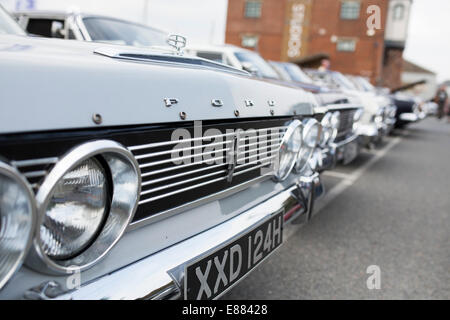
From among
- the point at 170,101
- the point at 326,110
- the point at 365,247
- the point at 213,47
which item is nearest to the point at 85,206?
the point at 170,101

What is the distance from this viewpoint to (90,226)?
41.4 inches

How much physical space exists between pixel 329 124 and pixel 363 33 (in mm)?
23417

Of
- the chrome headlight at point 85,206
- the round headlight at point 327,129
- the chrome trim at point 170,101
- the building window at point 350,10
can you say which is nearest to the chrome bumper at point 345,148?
the round headlight at point 327,129

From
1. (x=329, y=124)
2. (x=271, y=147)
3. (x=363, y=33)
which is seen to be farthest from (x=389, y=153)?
(x=363, y=33)

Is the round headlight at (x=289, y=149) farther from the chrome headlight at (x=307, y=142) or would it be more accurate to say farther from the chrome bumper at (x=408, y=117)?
the chrome bumper at (x=408, y=117)

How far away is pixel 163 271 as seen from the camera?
1194 mm

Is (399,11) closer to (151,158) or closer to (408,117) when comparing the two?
(408,117)

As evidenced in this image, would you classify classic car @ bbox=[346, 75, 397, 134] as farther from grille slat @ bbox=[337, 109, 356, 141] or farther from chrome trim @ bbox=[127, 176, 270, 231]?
chrome trim @ bbox=[127, 176, 270, 231]

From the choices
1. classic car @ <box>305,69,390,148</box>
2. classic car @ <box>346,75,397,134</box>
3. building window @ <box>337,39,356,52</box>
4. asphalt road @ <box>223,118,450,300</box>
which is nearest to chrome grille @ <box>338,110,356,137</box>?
asphalt road @ <box>223,118,450,300</box>

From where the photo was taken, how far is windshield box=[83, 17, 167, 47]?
2.79 meters

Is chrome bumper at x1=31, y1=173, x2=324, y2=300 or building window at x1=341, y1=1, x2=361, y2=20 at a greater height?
building window at x1=341, y1=1, x2=361, y2=20

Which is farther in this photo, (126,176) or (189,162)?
(189,162)

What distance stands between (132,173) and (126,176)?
0.06 feet

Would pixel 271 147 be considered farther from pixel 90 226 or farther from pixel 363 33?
pixel 363 33
